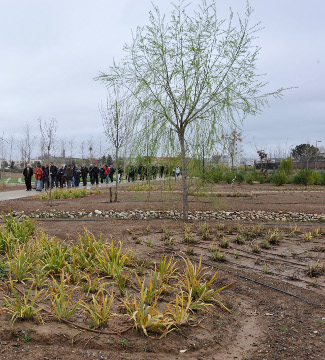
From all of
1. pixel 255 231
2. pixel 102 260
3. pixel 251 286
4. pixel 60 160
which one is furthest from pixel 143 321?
pixel 60 160

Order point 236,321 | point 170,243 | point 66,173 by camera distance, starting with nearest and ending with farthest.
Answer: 1. point 236,321
2. point 170,243
3. point 66,173

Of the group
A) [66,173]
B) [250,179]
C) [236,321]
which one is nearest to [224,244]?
[236,321]

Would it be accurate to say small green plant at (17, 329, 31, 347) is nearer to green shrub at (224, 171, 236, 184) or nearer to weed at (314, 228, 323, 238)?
weed at (314, 228, 323, 238)

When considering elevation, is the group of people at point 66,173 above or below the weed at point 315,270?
above

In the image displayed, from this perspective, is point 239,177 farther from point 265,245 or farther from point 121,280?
point 121,280

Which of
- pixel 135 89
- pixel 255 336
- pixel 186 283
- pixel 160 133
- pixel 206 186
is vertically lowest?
pixel 255 336

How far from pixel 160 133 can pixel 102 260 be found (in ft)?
13.7

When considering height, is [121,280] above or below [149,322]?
above

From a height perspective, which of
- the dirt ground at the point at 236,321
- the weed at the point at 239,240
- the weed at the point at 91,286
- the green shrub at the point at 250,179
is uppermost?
the green shrub at the point at 250,179

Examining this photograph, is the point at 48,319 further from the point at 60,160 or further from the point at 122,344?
the point at 60,160

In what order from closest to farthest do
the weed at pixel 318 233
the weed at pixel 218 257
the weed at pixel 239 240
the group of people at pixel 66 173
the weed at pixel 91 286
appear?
the weed at pixel 91 286, the weed at pixel 218 257, the weed at pixel 239 240, the weed at pixel 318 233, the group of people at pixel 66 173

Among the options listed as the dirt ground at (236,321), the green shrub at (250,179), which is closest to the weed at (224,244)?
the dirt ground at (236,321)

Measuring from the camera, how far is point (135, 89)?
8242 mm

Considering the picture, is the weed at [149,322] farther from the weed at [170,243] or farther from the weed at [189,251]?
the weed at [170,243]
